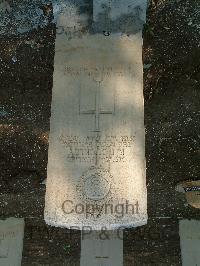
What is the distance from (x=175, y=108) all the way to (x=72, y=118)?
1.36 m

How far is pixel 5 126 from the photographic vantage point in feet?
Result: 17.6

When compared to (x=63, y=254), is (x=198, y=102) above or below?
above

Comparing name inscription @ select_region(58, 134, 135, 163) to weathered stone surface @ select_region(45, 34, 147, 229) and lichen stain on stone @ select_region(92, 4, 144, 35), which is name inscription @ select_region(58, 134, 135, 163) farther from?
lichen stain on stone @ select_region(92, 4, 144, 35)

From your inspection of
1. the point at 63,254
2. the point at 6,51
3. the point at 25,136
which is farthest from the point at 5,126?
the point at 63,254

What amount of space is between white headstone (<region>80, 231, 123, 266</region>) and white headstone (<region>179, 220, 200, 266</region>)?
0.61 m

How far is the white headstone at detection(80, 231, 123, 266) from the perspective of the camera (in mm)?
4848

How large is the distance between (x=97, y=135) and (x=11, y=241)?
1468 millimetres

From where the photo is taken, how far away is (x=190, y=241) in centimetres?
491

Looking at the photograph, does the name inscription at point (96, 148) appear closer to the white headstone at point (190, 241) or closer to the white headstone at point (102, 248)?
the white headstone at point (102, 248)

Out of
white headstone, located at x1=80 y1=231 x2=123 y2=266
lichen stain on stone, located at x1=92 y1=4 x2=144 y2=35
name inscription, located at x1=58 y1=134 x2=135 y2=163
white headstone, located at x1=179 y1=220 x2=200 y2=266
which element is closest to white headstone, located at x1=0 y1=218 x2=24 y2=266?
white headstone, located at x1=80 y1=231 x2=123 y2=266

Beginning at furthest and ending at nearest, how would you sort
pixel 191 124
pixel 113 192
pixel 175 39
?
pixel 175 39 < pixel 191 124 < pixel 113 192

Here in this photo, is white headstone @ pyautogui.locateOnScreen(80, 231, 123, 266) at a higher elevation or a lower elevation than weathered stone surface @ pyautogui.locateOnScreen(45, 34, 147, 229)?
lower

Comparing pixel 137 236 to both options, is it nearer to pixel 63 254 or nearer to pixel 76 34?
pixel 63 254

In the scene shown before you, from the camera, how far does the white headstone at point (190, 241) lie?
4836mm
